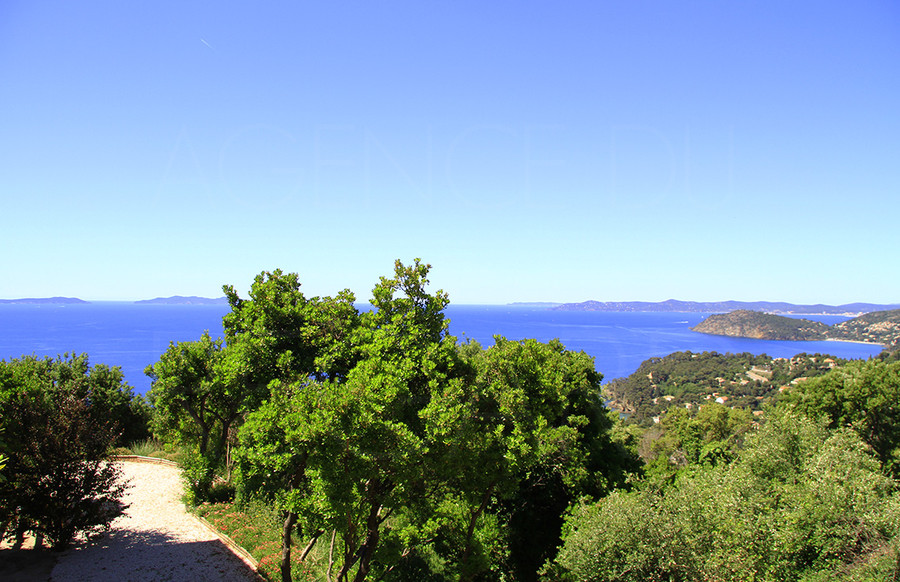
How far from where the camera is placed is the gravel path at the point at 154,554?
1205 centimetres

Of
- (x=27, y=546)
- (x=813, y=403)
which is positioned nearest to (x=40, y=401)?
(x=27, y=546)

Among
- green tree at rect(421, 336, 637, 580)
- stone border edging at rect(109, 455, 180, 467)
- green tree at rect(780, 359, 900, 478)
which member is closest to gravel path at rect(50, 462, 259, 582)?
stone border edging at rect(109, 455, 180, 467)

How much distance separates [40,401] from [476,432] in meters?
12.5

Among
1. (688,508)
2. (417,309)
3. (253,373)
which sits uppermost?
(417,309)

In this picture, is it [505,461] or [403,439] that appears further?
[505,461]

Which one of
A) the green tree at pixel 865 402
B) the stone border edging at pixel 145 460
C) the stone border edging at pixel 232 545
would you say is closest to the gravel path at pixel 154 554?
the stone border edging at pixel 232 545

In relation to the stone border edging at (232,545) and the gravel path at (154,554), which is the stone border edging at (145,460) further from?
the stone border edging at (232,545)

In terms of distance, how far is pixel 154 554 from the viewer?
13.3m

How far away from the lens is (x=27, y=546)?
12984 mm

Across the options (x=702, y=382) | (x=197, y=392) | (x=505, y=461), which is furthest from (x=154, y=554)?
(x=702, y=382)

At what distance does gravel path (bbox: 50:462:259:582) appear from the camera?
39.5ft

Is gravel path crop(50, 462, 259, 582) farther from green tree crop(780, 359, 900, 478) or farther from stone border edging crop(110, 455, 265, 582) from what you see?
green tree crop(780, 359, 900, 478)

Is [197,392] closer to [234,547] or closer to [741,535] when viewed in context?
[234,547]

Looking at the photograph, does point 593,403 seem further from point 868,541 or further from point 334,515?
point 334,515
